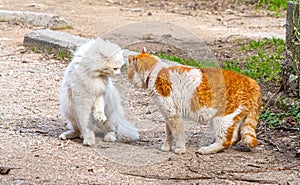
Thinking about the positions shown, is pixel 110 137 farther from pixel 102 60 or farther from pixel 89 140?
pixel 102 60

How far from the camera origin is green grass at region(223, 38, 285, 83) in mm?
6680

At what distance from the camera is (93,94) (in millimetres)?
4977

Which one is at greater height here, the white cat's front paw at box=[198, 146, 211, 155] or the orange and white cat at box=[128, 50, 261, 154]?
the orange and white cat at box=[128, 50, 261, 154]

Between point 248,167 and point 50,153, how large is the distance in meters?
1.57

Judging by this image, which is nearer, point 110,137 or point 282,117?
point 110,137

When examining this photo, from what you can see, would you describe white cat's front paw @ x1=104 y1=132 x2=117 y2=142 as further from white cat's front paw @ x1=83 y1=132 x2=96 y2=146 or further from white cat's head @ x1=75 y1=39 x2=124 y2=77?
white cat's head @ x1=75 y1=39 x2=124 y2=77

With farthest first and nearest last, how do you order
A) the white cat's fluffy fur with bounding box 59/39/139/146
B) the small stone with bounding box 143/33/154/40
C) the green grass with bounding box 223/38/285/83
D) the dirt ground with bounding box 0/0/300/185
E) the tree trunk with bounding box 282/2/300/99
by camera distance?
the small stone with bounding box 143/33/154/40 < the green grass with bounding box 223/38/285/83 < the tree trunk with bounding box 282/2/300/99 < the white cat's fluffy fur with bounding box 59/39/139/146 < the dirt ground with bounding box 0/0/300/185

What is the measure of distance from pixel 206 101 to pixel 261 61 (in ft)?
9.07

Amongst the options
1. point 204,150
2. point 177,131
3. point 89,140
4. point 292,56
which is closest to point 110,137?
point 89,140

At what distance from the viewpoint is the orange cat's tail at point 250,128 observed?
4.75 meters

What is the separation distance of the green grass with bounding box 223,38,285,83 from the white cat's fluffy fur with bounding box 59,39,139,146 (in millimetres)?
1980

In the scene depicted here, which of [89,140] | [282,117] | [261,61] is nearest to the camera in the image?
[89,140]

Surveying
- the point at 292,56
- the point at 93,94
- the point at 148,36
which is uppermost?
the point at 292,56

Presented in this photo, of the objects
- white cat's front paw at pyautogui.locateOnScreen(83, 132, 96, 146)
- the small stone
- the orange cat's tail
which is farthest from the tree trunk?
the small stone
